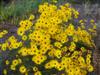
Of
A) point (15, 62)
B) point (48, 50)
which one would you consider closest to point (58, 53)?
point (48, 50)

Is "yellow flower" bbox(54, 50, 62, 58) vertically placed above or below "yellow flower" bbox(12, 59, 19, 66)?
above

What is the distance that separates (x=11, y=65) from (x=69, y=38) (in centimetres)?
89

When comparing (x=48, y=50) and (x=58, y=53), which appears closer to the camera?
(x=58, y=53)

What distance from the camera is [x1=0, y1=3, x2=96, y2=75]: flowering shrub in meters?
5.28

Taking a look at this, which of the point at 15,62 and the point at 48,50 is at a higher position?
the point at 48,50

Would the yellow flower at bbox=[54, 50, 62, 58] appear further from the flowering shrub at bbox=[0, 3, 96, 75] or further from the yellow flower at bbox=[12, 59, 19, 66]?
the yellow flower at bbox=[12, 59, 19, 66]

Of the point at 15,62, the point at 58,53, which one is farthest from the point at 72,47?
the point at 15,62

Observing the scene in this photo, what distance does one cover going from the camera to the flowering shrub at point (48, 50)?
17.3 feet

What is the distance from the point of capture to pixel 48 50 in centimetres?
541

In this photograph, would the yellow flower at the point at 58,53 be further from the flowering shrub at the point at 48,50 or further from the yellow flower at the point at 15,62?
the yellow flower at the point at 15,62

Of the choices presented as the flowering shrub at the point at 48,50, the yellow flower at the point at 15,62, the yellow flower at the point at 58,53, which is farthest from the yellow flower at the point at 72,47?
the yellow flower at the point at 15,62

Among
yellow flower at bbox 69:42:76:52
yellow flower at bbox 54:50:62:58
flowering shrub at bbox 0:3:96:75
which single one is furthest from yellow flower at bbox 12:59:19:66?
yellow flower at bbox 69:42:76:52

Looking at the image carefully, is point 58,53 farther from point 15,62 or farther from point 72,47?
point 15,62

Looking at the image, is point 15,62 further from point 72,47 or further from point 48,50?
point 72,47
